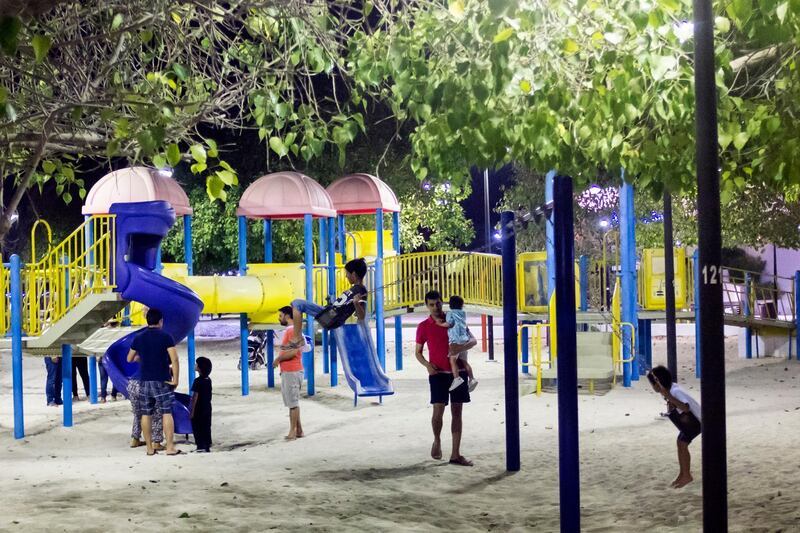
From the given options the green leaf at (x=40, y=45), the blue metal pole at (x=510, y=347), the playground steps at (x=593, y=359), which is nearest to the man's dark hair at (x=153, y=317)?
the blue metal pole at (x=510, y=347)

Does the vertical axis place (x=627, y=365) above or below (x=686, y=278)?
below

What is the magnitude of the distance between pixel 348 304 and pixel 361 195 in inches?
340

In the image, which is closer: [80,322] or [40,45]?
[40,45]

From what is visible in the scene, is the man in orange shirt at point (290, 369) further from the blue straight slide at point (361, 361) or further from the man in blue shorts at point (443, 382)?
the blue straight slide at point (361, 361)

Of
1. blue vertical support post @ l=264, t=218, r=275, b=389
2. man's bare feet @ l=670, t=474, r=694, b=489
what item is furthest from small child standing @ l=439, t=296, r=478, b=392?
blue vertical support post @ l=264, t=218, r=275, b=389

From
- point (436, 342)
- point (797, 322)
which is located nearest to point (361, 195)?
point (797, 322)

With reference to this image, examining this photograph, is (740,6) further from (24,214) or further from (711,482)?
(24,214)

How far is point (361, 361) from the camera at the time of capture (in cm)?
1655

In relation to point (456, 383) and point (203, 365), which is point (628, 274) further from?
point (203, 365)

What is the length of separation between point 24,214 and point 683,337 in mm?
20962

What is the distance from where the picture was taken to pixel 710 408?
220 inches

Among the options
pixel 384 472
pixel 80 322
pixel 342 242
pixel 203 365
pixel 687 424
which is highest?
pixel 342 242

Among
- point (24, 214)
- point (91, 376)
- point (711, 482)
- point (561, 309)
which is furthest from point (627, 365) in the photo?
point (24, 214)

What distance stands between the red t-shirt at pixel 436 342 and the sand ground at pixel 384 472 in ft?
3.48
